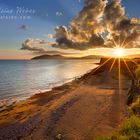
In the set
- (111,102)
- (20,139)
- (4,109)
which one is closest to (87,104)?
Result: (111,102)

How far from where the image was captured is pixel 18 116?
20.1 meters

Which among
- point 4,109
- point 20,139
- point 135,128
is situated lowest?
point 4,109

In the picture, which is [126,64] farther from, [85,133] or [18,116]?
[85,133]

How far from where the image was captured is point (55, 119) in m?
16.5

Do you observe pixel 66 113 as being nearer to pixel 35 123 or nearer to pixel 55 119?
pixel 55 119

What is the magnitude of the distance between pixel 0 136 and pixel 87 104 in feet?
30.7

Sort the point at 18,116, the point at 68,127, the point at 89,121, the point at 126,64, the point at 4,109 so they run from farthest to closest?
the point at 126,64
the point at 4,109
the point at 18,116
the point at 89,121
the point at 68,127

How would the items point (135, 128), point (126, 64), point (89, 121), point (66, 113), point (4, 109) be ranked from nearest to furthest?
1. point (135, 128)
2. point (89, 121)
3. point (66, 113)
4. point (4, 109)
5. point (126, 64)

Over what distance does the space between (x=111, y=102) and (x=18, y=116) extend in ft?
31.0

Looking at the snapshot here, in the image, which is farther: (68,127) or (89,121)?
(89,121)

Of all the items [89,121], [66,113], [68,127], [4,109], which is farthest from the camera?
[4,109]

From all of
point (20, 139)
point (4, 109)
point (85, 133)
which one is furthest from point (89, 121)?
point (4, 109)

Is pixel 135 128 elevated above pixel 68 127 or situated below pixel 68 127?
above

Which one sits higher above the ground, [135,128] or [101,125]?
[135,128]
